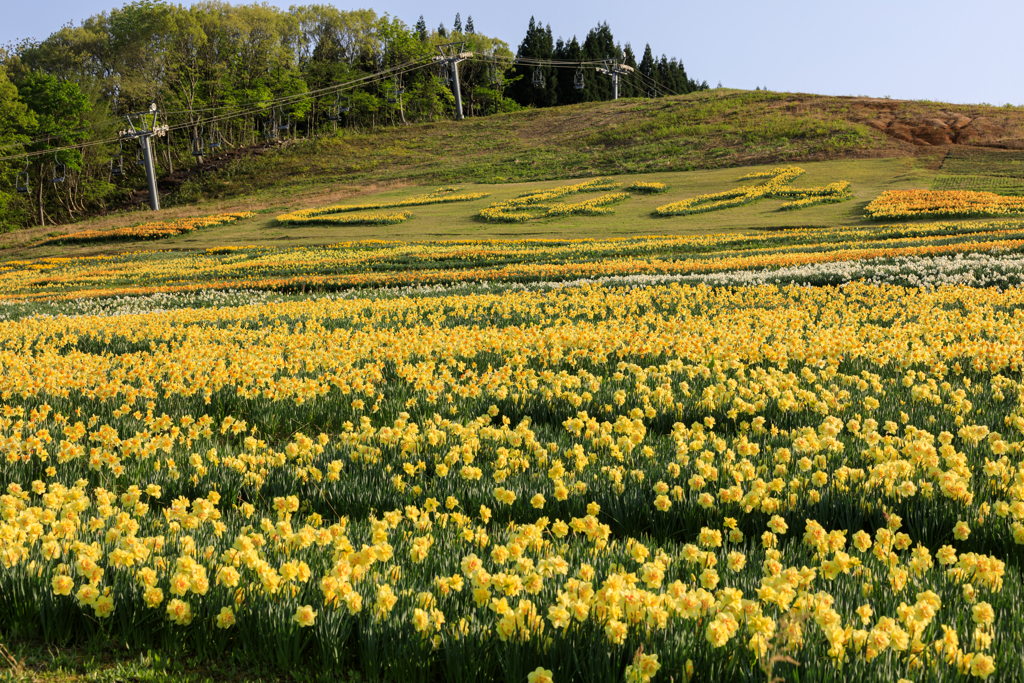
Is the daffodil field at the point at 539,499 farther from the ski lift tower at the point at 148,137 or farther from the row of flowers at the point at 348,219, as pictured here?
the ski lift tower at the point at 148,137

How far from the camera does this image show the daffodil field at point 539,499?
2213mm

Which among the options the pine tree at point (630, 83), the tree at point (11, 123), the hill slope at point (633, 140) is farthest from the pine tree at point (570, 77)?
the tree at point (11, 123)

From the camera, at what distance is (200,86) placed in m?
77.1

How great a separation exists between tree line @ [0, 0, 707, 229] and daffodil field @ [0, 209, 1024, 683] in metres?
53.8

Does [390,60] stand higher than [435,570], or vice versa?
[390,60]

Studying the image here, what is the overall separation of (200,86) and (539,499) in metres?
88.2

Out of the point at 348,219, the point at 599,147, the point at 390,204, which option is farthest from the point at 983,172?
the point at 348,219

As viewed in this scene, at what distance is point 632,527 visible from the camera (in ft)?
11.3

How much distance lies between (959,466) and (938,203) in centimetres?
3434

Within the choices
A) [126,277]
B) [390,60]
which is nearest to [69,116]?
[390,60]

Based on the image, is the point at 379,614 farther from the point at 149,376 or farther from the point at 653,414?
the point at 149,376

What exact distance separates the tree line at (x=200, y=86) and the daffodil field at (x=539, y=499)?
5380 cm

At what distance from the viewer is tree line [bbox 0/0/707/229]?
206 feet

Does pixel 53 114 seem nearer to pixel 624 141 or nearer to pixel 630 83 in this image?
pixel 624 141
